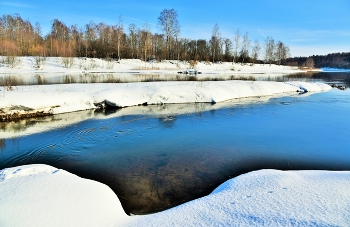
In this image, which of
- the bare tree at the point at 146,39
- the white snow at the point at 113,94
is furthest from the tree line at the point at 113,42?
the white snow at the point at 113,94

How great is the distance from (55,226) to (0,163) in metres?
3.76

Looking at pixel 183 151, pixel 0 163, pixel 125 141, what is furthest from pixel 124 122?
pixel 0 163

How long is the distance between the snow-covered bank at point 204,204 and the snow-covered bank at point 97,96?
635cm

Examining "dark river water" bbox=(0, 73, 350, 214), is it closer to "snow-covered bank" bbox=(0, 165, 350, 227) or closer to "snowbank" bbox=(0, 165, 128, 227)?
"snowbank" bbox=(0, 165, 128, 227)

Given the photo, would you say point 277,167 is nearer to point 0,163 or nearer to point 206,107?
point 0,163

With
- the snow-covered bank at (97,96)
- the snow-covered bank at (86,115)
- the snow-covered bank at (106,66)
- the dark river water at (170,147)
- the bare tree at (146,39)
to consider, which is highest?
the bare tree at (146,39)

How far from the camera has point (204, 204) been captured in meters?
2.88

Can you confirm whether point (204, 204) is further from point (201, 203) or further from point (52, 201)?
point (52, 201)

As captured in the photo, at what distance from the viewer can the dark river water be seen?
4.32 metres

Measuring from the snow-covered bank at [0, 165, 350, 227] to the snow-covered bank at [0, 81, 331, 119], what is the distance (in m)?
6.35

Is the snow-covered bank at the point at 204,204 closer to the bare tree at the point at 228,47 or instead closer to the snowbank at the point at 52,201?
the snowbank at the point at 52,201

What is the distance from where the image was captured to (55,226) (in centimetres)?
240

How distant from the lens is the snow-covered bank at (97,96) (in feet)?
29.5

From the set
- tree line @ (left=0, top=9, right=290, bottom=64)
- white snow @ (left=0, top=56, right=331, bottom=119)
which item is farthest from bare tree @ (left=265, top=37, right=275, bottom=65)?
white snow @ (left=0, top=56, right=331, bottom=119)
